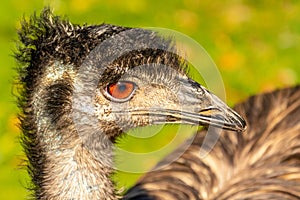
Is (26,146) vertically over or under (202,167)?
under

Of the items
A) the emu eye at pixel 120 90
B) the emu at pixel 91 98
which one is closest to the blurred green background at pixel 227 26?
the emu at pixel 91 98

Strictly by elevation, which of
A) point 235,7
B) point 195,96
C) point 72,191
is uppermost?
point 235,7

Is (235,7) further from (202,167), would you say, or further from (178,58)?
(178,58)

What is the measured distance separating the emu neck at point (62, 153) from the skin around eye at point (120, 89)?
0.18 meters

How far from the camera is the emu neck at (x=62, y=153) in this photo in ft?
14.8

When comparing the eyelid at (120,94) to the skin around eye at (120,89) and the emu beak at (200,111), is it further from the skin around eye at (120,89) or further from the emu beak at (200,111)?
the emu beak at (200,111)

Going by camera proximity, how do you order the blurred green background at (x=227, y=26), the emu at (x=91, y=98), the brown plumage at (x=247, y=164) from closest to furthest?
the emu at (x=91, y=98) → the brown plumage at (x=247, y=164) → the blurred green background at (x=227, y=26)

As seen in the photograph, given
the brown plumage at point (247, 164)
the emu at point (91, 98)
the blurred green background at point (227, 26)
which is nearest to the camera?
the emu at point (91, 98)

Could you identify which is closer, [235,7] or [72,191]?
[72,191]

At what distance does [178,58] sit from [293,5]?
5.69 metres

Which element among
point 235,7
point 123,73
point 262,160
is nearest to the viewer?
point 123,73

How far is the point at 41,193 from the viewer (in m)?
4.62

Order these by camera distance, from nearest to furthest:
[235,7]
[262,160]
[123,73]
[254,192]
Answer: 1. [123,73]
2. [254,192]
3. [262,160]
4. [235,7]

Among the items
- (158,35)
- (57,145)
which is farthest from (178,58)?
(57,145)
